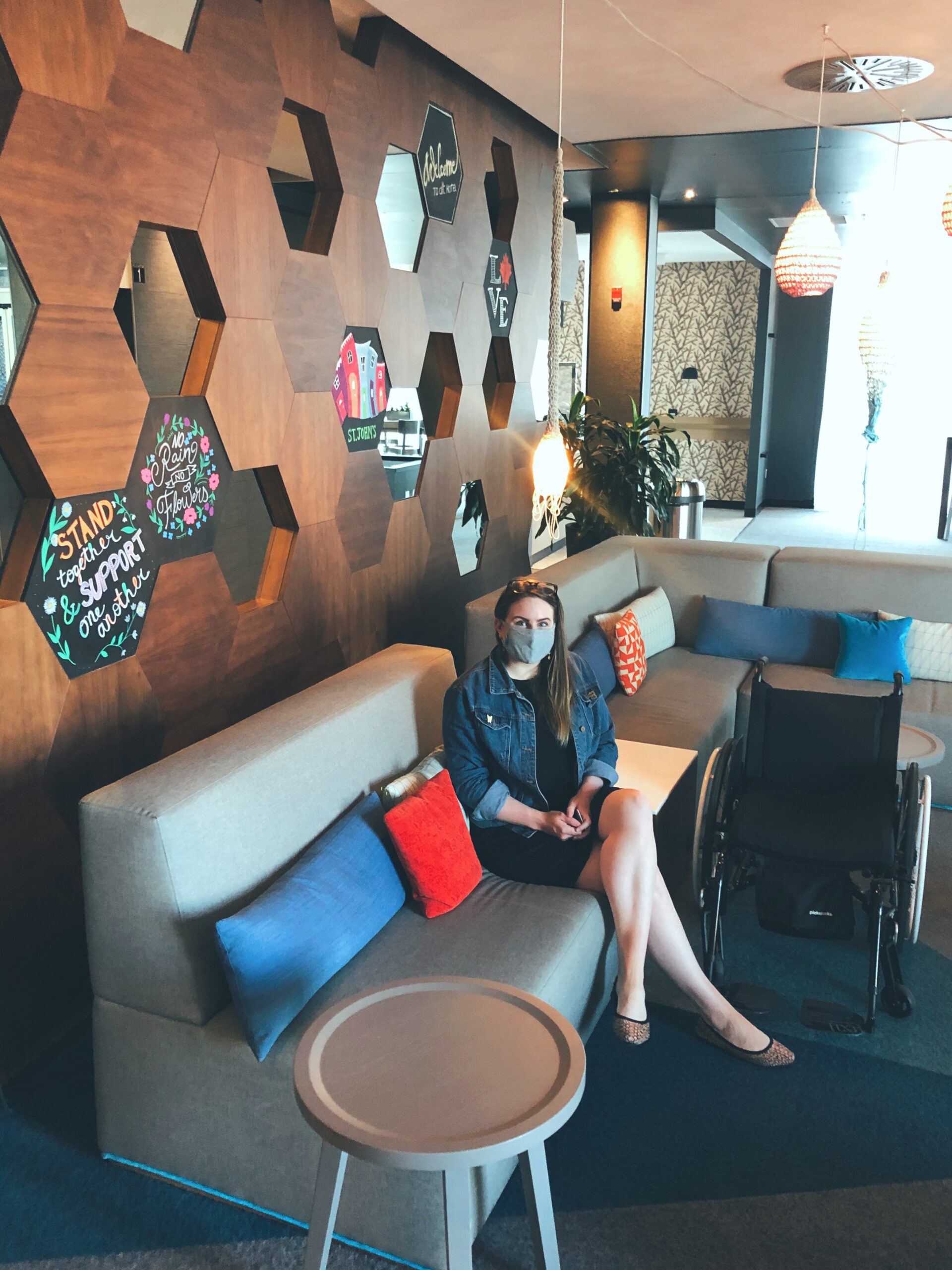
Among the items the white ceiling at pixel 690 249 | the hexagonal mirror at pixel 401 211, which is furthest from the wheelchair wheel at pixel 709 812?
the white ceiling at pixel 690 249

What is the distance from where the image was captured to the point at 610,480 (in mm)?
5594

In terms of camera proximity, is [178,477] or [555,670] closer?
[555,670]

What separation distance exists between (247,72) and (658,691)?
2.55 metres

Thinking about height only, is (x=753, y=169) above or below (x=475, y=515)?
above

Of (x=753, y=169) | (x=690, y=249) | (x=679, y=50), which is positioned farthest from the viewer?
(x=690, y=249)

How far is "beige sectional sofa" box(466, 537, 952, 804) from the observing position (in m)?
3.62

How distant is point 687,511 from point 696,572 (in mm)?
3400

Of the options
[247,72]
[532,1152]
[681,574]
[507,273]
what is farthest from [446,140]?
[532,1152]

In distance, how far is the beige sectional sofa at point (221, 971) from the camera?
180cm

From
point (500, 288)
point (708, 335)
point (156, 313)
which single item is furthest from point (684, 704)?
point (708, 335)

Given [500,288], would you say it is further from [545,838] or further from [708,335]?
[708,335]

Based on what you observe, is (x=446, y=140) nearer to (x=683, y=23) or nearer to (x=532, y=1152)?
(x=683, y=23)

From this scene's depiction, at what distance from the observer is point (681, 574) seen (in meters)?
4.63

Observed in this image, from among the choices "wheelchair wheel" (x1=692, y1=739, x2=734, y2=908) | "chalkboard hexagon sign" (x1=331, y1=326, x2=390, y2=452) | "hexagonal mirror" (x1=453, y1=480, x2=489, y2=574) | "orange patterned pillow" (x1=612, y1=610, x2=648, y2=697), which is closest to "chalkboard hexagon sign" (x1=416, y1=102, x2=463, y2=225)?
"chalkboard hexagon sign" (x1=331, y1=326, x2=390, y2=452)
